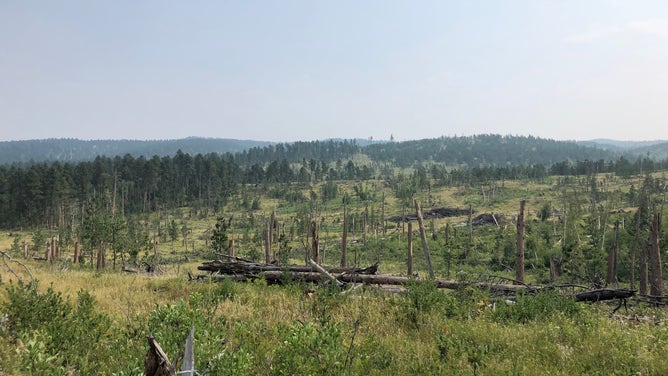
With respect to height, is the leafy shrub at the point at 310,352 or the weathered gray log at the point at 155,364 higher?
the weathered gray log at the point at 155,364

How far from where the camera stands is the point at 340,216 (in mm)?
91312

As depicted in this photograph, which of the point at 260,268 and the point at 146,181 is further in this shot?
the point at 146,181

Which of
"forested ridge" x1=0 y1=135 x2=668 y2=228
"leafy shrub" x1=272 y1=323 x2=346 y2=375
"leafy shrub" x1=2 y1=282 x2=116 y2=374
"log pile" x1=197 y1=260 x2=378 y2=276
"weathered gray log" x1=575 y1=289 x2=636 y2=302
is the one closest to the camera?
"leafy shrub" x1=2 y1=282 x2=116 y2=374

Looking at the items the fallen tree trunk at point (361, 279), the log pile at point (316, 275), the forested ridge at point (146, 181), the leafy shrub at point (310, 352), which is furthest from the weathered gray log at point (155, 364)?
the forested ridge at point (146, 181)

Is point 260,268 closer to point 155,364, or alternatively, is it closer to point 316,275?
point 316,275

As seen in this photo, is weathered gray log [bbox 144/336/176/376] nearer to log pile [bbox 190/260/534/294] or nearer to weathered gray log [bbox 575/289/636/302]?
log pile [bbox 190/260/534/294]

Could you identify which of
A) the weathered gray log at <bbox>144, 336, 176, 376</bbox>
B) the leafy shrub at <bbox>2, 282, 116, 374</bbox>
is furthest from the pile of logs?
the weathered gray log at <bbox>144, 336, 176, 376</bbox>

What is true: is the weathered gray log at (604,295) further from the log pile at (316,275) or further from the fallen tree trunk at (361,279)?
the fallen tree trunk at (361,279)

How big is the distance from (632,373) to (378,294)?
5731 mm

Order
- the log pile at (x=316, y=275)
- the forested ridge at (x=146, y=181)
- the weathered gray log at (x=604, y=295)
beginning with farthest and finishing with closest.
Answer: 1. the forested ridge at (x=146, y=181)
2. the log pile at (x=316, y=275)
3. the weathered gray log at (x=604, y=295)

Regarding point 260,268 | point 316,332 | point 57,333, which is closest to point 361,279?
point 260,268

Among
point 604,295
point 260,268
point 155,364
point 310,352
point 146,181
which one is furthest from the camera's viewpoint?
point 146,181

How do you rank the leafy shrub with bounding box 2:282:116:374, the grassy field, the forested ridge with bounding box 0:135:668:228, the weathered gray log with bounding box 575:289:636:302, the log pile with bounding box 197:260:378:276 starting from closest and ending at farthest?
the leafy shrub with bounding box 2:282:116:374 → the grassy field → the weathered gray log with bounding box 575:289:636:302 → the log pile with bounding box 197:260:378:276 → the forested ridge with bounding box 0:135:668:228

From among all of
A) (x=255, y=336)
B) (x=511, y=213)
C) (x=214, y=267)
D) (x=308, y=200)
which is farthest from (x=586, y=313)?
(x=308, y=200)
